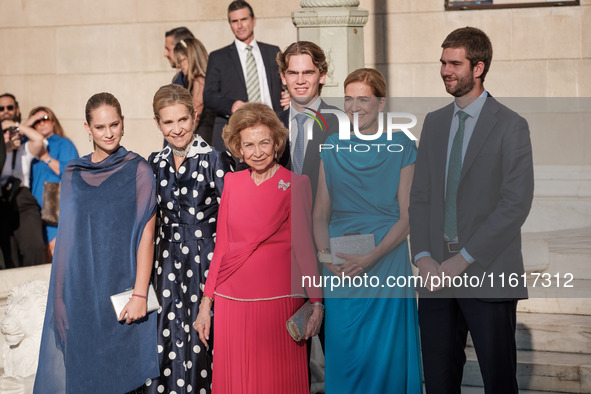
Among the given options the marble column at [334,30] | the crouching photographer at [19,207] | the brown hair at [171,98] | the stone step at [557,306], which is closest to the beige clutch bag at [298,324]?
the brown hair at [171,98]

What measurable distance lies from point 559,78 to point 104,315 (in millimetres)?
6544

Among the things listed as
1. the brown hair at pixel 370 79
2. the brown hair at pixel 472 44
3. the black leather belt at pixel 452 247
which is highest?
the brown hair at pixel 472 44

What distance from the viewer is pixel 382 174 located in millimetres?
5055

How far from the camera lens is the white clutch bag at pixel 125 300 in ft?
17.5

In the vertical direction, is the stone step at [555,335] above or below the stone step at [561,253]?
below

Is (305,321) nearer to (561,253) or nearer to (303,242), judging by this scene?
(303,242)

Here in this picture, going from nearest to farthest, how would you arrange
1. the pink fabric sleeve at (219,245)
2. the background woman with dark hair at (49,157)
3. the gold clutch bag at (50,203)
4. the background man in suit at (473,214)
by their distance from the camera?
the background man in suit at (473,214), the pink fabric sleeve at (219,245), the gold clutch bag at (50,203), the background woman with dark hair at (49,157)

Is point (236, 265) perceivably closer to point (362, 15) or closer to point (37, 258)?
point (362, 15)

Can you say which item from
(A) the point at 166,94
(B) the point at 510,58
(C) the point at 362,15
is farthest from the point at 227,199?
(B) the point at 510,58

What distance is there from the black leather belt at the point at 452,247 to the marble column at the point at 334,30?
2684 millimetres

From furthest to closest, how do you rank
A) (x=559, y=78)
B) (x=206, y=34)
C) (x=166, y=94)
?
(x=206, y=34) → (x=559, y=78) → (x=166, y=94)

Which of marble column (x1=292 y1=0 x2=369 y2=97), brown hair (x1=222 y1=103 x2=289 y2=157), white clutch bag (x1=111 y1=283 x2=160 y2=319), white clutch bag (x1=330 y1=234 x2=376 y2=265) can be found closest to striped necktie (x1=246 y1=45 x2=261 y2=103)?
marble column (x1=292 y1=0 x2=369 y2=97)

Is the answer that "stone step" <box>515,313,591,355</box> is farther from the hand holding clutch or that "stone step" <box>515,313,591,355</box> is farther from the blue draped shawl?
the blue draped shawl

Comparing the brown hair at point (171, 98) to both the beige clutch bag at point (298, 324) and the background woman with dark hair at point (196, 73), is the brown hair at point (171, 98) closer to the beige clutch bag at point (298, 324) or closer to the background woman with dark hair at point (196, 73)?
the beige clutch bag at point (298, 324)
